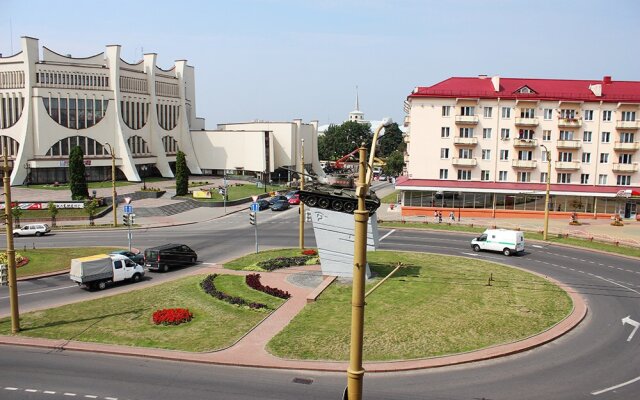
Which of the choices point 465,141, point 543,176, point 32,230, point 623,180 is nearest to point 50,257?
point 32,230

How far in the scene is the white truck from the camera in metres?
30.9

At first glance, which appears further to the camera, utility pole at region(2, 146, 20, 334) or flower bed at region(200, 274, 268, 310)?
flower bed at region(200, 274, 268, 310)

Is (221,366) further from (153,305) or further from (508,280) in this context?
(508,280)

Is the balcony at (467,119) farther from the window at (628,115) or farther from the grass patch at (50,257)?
the grass patch at (50,257)

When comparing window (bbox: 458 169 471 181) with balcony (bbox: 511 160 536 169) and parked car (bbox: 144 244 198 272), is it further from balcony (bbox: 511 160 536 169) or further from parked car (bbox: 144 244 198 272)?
parked car (bbox: 144 244 198 272)

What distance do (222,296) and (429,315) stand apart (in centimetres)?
1064

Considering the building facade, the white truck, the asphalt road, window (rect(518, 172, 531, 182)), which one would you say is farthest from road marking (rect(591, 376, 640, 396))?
window (rect(518, 172, 531, 182))

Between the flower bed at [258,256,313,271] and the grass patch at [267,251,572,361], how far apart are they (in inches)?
216

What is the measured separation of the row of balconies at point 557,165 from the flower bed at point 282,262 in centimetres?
3408

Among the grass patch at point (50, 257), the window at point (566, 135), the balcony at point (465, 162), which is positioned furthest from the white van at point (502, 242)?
the grass patch at point (50, 257)

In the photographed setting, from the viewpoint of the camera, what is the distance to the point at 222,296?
93.1 ft

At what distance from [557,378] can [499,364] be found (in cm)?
205

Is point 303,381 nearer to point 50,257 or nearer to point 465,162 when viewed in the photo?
point 50,257

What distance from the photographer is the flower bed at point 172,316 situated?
24.5 m
